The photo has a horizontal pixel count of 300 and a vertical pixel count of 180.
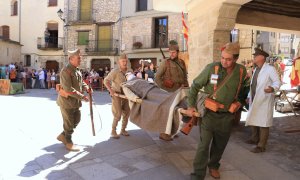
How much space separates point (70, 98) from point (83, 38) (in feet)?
80.2

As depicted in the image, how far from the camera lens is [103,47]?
2772 cm

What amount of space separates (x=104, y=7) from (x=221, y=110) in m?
25.5

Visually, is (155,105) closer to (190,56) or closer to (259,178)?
(259,178)

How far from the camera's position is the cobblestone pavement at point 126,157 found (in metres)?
4.12

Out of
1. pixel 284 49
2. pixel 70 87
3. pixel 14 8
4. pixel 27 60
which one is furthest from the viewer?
pixel 284 49

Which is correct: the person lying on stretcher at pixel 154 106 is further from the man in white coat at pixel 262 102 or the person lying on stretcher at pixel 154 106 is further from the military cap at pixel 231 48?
the man in white coat at pixel 262 102

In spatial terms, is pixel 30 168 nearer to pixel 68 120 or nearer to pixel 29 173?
pixel 29 173

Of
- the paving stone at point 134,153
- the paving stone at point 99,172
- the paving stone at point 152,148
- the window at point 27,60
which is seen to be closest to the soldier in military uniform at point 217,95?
the paving stone at point 99,172

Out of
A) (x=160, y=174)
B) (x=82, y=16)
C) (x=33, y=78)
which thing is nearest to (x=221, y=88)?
(x=160, y=174)

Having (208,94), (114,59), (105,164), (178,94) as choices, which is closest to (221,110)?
(208,94)

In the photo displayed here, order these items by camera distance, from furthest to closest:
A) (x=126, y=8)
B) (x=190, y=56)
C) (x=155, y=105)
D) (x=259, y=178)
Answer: (x=126, y=8) < (x=190, y=56) < (x=155, y=105) < (x=259, y=178)

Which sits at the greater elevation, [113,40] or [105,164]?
[113,40]

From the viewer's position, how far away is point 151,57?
82.6ft

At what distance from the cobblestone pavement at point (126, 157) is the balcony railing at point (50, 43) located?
936 inches
